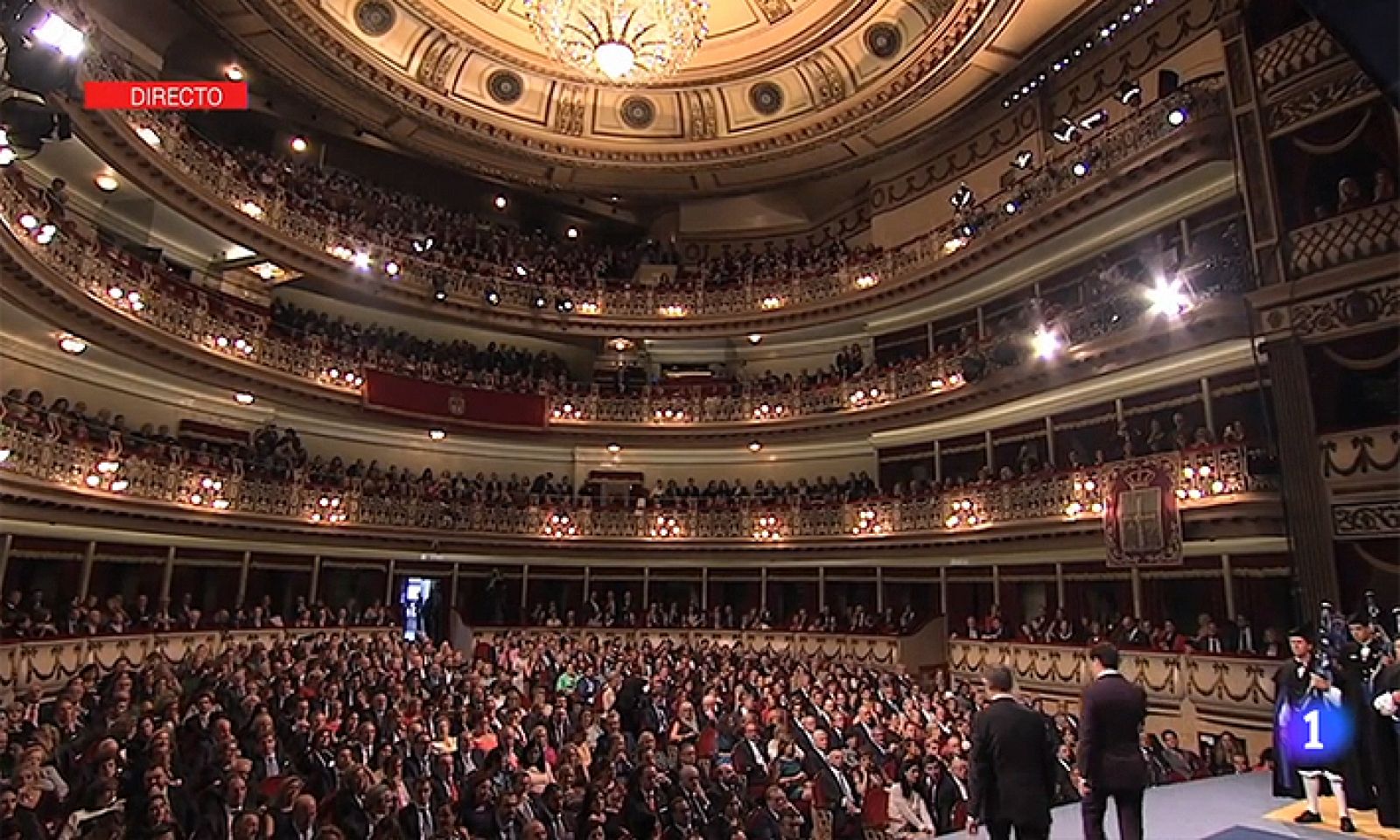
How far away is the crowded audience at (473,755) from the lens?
6082 mm

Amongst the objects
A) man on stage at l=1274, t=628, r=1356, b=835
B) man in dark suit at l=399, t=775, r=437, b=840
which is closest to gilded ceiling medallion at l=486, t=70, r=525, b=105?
man in dark suit at l=399, t=775, r=437, b=840

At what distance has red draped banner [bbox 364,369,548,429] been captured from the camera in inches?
700

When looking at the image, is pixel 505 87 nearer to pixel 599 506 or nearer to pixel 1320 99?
pixel 599 506

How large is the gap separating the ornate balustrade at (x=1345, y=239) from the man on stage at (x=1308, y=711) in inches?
243

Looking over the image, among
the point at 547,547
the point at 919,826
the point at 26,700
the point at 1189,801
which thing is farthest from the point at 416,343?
the point at 1189,801

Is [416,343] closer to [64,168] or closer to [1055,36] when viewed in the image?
[64,168]

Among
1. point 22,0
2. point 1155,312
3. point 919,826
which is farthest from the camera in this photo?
point 1155,312

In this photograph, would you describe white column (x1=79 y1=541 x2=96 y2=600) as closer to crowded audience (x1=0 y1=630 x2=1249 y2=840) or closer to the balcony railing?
the balcony railing

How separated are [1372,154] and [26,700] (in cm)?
1613

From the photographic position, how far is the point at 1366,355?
1009cm

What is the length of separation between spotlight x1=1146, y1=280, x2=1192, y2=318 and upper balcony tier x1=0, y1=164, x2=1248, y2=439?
0.34 ft

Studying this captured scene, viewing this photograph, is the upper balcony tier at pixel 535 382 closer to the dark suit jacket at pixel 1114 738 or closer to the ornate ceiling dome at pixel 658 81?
the ornate ceiling dome at pixel 658 81

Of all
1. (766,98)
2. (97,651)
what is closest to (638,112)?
(766,98)

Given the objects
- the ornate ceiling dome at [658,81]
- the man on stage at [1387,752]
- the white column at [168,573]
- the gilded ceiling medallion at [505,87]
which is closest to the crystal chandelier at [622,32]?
the ornate ceiling dome at [658,81]
